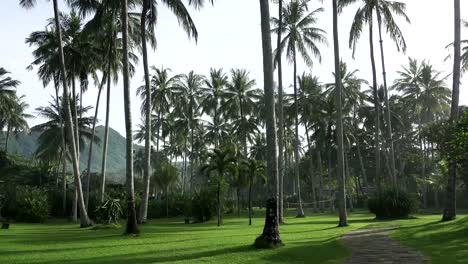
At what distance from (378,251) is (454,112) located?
42.4ft

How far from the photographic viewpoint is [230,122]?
61781mm

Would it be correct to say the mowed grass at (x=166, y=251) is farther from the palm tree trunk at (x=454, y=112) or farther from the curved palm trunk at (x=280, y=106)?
the curved palm trunk at (x=280, y=106)

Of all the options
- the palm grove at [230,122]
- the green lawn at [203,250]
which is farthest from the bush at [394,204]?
the green lawn at [203,250]

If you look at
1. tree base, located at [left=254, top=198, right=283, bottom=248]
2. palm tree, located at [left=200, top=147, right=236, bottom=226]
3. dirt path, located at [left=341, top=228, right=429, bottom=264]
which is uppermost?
palm tree, located at [left=200, top=147, right=236, bottom=226]

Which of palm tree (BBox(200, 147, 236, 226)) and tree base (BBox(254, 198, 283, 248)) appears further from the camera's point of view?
palm tree (BBox(200, 147, 236, 226))

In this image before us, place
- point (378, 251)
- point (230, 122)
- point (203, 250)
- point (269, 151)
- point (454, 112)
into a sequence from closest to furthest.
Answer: point (378, 251)
point (203, 250)
point (269, 151)
point (454, 112)
point (230, 122)

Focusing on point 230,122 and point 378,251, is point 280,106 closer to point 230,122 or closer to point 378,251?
point 378,251

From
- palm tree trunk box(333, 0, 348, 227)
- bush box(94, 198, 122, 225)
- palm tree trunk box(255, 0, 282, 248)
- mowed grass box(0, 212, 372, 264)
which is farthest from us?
bush box(94, 198, 122, 225)

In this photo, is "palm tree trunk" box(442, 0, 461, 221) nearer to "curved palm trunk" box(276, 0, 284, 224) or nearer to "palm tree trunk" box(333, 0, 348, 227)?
"palm tree trunk" box(333, 0, 348, 227)

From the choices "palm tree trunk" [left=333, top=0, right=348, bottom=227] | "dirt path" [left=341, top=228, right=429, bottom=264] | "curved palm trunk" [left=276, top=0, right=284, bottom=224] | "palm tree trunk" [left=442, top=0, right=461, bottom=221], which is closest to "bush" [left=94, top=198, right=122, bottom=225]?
"curved palm trunk" [left=276, top=0, right=284, bottom=224]

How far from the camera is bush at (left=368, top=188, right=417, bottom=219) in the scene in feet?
98.8

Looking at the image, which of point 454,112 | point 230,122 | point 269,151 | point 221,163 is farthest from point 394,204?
point 230,122

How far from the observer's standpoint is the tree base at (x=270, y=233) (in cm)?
1485

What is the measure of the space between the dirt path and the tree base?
2.40 metres
